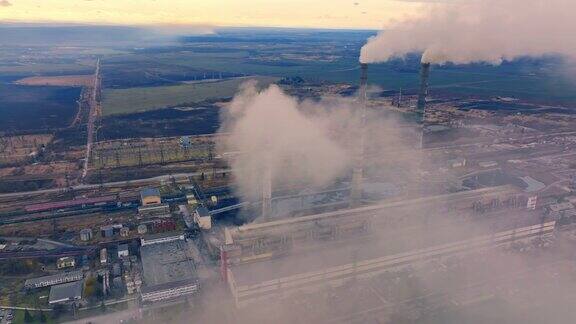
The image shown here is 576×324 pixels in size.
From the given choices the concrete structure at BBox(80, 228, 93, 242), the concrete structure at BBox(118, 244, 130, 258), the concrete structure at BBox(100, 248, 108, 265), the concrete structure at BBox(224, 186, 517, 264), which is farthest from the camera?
the concrete structure at BBox(80, 228, 93, 242)

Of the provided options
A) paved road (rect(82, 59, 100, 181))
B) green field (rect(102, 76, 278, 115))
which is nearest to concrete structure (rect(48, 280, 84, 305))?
paved road (rect(82, 59, 100, 181))

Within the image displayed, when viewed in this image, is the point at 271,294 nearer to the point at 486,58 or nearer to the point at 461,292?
the point at 461,292

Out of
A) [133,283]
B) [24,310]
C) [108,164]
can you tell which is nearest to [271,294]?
[133,283]

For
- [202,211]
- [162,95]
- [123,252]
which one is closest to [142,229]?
[123,252]

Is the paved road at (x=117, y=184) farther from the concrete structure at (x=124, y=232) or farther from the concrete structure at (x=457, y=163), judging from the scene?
the concrete structure at (x=457, y=163)

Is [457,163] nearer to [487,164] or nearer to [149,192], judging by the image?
[487,164]

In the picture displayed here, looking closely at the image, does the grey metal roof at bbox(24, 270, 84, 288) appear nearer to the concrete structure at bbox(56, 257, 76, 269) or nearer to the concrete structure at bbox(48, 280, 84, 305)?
the concrete structure at bbox(48, 280, 84, 305)
